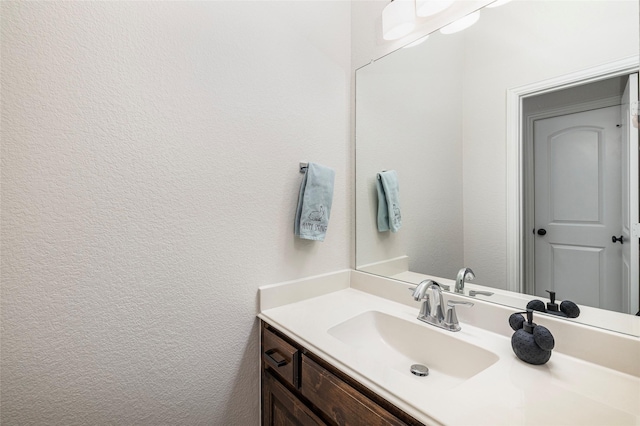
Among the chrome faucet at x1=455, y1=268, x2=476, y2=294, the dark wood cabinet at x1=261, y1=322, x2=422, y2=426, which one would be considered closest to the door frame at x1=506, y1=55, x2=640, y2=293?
the chrome faucet at x1=455, y1=268, x2=476, y2=294

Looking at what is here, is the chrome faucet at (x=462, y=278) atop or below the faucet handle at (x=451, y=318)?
atop

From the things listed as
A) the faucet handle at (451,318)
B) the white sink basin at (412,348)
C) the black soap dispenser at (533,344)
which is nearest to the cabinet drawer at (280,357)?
the white sink basin at (412,348)

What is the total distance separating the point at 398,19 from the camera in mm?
1205

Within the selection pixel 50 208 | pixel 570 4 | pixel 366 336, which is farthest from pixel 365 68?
pixel 50 208

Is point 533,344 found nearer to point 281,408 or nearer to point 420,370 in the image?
point 420,370

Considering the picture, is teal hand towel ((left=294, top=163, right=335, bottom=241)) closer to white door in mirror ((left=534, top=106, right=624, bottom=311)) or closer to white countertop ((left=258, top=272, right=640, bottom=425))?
white countertop ((left=258, top=272, right=640, bottom=425))

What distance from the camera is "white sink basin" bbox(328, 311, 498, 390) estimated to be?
85cm

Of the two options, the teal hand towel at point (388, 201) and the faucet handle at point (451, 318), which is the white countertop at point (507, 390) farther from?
the teal hand towel at point (388, 201)

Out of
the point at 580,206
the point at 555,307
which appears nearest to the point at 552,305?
the point at 555,307

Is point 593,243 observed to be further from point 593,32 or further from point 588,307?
point 593,32

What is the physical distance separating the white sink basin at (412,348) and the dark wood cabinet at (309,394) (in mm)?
92

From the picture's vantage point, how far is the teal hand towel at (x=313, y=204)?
1198 mm

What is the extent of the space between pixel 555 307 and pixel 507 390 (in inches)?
14.2

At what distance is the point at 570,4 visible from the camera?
0.85 meters
